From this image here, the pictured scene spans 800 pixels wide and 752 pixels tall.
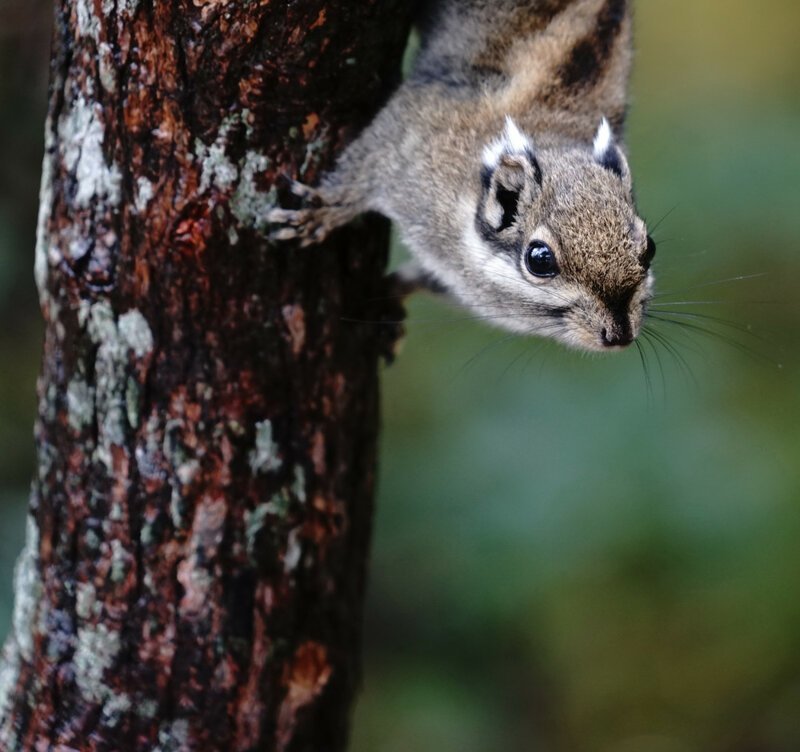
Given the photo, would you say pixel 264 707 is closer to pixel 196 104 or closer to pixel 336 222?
pixel 336 222

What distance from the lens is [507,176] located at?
2.27 meters

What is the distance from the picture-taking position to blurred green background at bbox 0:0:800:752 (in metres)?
3.67

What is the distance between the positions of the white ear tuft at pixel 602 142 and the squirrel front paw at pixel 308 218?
1.89ft

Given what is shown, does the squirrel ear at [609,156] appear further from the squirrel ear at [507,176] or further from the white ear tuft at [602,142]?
the squirrel ear at [507,176]

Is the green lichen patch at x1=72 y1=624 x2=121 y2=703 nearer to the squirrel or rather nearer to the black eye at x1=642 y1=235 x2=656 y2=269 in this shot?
the squirrel

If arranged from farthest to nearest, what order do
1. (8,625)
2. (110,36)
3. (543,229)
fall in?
(8,625) → (543,229) → (110,36)

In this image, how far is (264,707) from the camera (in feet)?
7.91

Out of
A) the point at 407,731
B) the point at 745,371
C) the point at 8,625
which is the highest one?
the point at 745,371

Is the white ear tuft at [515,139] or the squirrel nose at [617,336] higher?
the white ear tuft at [515,139]

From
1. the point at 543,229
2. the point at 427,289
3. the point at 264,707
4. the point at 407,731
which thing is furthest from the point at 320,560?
the point at 407,731

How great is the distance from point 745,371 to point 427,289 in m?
1.82

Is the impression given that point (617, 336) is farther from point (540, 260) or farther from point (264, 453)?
point (264, 453)

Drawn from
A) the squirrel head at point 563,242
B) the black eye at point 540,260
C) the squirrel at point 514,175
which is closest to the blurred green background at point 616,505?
the squirrel at point 514,175

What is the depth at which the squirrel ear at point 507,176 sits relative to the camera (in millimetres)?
2248
